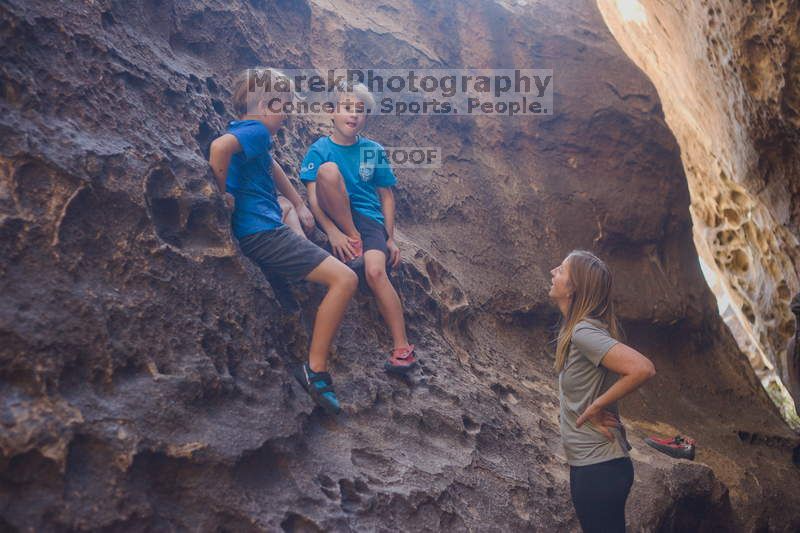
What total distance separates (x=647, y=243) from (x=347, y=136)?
3369mm

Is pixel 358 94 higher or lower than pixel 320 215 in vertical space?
higher

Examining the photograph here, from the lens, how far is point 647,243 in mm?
5531

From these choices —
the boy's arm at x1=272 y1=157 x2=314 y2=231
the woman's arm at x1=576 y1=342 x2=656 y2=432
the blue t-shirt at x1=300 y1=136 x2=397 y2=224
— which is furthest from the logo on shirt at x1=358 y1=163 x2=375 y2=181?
the woman's arm at x1=576 y1=342 x2=656 y2=432

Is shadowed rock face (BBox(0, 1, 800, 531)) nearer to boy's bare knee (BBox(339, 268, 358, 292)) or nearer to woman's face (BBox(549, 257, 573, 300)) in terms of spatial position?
boy's bare knee (BBox(339, 268, 358, 292))

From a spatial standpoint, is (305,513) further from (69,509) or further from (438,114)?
(438,114)

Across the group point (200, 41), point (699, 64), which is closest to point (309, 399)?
point (200, 41)

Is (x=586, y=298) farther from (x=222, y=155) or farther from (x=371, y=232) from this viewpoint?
(x=222, y=155)

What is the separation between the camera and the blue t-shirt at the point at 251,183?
8.40 feet

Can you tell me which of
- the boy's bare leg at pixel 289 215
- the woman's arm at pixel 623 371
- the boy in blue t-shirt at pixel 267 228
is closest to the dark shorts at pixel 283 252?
the boy in blue t-shirt at pixel 267 228

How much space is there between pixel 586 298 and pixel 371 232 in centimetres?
120

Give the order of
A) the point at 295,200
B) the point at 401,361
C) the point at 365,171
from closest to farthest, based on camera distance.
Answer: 1. the point at 401,361
2. the point at 295,200
3. the point at 365,171

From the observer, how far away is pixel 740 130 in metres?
3.64

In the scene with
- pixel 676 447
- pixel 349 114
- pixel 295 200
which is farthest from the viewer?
pixel 676 447

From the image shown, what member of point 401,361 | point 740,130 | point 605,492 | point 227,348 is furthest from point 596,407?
point 740,130
